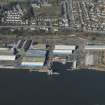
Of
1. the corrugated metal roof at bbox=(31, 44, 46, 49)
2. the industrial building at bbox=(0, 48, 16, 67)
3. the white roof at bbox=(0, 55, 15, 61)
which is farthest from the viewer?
the corrugated metal roof at bbox=(31, 44, 46, 49)

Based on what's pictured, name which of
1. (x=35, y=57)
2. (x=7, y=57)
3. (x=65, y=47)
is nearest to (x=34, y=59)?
(x=35, y=57)

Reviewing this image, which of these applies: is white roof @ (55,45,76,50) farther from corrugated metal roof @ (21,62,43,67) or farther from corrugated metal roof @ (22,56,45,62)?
corrugated metal roof @ (21,62,43,67)

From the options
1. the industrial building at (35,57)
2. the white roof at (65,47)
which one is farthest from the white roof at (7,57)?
the white roof at (65,47)

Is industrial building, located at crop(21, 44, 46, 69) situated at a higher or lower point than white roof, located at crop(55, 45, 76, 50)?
lower

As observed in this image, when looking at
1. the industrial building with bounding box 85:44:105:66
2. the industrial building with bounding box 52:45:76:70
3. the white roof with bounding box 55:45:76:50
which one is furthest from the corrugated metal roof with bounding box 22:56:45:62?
the industrial building with bounding box 85:44:105:66

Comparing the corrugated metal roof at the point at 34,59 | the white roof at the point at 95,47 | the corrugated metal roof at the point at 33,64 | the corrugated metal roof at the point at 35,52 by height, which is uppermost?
the white roof at the point at 95,47

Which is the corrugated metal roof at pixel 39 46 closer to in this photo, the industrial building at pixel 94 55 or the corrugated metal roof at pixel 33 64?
the corrugated metal roof at pixel 33 64

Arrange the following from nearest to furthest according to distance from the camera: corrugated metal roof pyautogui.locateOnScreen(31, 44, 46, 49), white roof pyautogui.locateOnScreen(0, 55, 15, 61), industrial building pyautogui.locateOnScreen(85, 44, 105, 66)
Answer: industrial building pyautogui.locateOnScreen(85, 44, 105, 66), white roof pyautogui.locateOnScreen(0, 55, 15, 61), corrugated metal roof pyautogui.locateOnScreen(31, 44, 46, 49)

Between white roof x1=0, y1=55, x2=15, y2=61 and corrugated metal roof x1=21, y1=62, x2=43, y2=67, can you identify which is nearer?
corrugated metal roof x1=21, y1=62, x2=43, y2=67

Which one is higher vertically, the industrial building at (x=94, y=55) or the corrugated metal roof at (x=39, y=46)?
the corrugated metal roof at (x=39, y=46)

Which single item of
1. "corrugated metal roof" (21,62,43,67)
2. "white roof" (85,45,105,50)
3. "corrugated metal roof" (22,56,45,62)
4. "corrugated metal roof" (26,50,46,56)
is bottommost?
"corrugated metal roof" (21,62,43,67)

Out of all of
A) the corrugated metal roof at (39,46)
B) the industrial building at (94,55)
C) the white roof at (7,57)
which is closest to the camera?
the industrial building at (94,55)

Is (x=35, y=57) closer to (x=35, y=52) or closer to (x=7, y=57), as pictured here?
(x=35, y=52)
